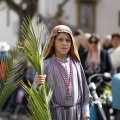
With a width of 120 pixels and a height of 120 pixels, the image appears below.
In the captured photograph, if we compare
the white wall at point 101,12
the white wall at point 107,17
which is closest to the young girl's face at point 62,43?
the white wall at point 101,12

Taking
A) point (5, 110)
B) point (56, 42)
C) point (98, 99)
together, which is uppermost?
point (56, 42)

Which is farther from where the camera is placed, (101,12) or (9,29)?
(9,29)

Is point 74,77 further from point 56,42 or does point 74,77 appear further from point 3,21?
point 3,21

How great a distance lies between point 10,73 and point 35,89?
0.77 meters

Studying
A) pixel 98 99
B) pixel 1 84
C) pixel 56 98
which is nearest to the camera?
pixel 56 98

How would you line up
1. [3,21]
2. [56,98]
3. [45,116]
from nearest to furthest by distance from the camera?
[45,116] → [56,98] → [3,21]

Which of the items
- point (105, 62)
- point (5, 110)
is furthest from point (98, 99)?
point (5, 110)

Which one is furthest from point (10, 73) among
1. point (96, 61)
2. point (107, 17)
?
point (107, 17)

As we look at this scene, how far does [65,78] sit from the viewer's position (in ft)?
15.9

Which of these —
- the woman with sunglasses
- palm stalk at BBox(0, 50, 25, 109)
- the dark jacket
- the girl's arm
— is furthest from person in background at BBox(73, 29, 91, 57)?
the girl's arm

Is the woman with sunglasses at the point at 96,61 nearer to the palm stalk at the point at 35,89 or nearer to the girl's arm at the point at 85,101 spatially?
the girl's arm at the point at 85,101

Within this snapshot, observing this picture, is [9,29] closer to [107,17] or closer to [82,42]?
[107,17]

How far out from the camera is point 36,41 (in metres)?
4.62

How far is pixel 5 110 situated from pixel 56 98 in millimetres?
7384
